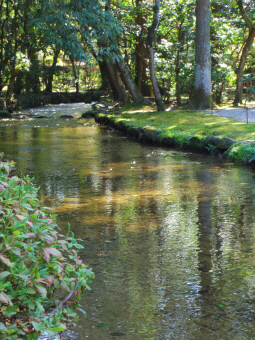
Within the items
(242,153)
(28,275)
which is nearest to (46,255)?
(28,275)

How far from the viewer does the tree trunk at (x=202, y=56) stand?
16672 millimetres

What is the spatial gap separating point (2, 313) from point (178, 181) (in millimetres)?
6418

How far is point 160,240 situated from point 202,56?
13.9m

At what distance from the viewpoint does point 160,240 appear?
4.76 meters

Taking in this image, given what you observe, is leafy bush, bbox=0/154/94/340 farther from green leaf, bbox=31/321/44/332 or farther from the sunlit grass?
the sunlit grass

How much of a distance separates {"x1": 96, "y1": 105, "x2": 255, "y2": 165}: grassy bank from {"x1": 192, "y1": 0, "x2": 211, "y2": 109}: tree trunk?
1.34 metres

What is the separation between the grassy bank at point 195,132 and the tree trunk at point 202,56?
1.34 metres

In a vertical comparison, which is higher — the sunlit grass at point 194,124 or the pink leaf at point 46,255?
the sunlit grass at point 194,124

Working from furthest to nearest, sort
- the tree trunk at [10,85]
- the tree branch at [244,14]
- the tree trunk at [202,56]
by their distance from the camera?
the tree trunk at [10,85] < the tree branch at [244,14] < the tree trunk at [202,56]

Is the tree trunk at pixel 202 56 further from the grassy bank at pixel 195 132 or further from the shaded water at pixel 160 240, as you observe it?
the shaded water at pixel 160 240

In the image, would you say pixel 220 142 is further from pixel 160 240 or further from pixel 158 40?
pixel 158 40

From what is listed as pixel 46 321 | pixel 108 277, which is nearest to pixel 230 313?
pixel 108 277

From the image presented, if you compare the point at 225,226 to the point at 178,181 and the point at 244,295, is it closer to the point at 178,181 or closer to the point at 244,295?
the point at 244,295

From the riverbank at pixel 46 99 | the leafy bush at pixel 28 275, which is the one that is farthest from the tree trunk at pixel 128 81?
the leafy bush at pixel 28 275
